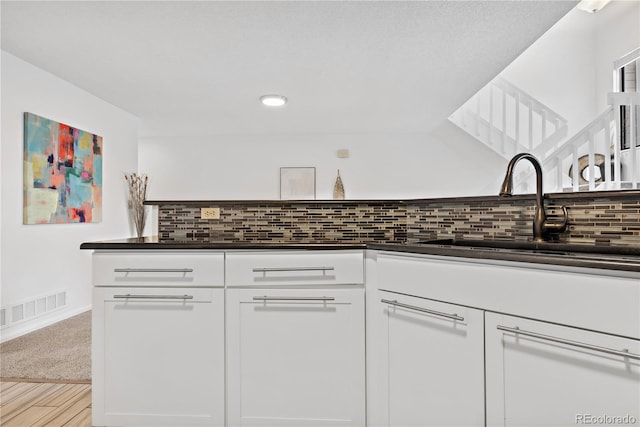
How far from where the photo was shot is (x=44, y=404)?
2098mm

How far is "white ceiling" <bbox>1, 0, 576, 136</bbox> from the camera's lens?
2682mm

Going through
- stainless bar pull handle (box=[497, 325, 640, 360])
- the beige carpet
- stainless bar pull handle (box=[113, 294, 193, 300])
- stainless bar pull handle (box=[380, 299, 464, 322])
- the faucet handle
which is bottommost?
the beige carpet

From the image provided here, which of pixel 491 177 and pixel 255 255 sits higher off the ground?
pixel 491 177

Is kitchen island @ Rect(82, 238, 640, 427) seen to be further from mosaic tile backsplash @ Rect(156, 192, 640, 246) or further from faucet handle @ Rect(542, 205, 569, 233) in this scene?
mosaic tile backsplash @ Rect(156, 192, 640, 246)

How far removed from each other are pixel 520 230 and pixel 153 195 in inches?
260

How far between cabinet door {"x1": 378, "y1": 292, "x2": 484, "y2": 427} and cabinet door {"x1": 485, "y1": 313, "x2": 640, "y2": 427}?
58 mm

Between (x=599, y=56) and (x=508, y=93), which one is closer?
(x=508, y=93)

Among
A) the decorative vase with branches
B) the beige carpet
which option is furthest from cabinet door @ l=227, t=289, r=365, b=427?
the decorative vase with branches

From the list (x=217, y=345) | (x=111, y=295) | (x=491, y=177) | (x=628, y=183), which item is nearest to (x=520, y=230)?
(x=217, y=345)

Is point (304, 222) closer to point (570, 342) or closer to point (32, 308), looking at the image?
point (570, 342)

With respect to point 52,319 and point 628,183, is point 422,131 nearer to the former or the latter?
point 628,183

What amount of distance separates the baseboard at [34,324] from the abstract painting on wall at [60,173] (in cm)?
88

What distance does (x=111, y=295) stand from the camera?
5.65 ft

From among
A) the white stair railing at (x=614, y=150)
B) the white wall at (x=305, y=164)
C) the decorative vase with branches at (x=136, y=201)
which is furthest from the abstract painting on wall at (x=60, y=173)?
the white stair railing at (x=614, y=150)
